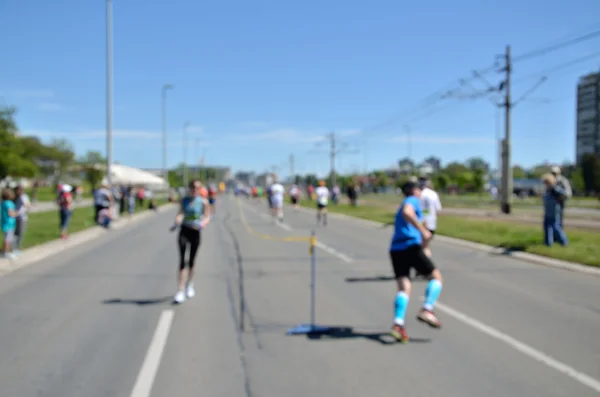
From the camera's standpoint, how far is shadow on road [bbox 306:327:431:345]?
22.8ft

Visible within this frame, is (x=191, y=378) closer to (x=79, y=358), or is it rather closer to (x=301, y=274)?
(x=79, y=358)

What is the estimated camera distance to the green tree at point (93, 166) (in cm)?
8200

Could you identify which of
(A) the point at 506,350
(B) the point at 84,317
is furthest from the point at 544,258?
(B) the point at 84,317

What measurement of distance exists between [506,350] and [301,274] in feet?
19.3

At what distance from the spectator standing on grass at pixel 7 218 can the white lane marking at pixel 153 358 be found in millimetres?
7356

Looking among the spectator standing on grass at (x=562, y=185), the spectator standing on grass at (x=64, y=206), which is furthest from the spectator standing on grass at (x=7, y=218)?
the spectator standing on grass at (x=562, y=185)

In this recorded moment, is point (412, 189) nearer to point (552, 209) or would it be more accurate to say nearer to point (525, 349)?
point (525, 349)

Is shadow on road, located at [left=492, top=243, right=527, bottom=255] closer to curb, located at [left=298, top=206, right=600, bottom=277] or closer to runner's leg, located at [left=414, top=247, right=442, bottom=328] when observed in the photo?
curb, located at [left=298, top=206, right=600, bottom=277]

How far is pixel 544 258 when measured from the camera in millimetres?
13953

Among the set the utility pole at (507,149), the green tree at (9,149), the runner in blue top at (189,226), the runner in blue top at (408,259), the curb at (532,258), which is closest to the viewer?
the runner in blue top at (408,259)

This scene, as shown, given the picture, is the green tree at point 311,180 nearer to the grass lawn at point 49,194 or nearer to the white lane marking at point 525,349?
the grass lawn at point 49,194

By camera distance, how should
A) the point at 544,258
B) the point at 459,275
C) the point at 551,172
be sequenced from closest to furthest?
1. the point at 459,275
2. the point at 544,258
3. the point at 551,172

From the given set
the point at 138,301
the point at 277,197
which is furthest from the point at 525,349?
the point at 277,197

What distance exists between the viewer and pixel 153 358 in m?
→ 6.28
